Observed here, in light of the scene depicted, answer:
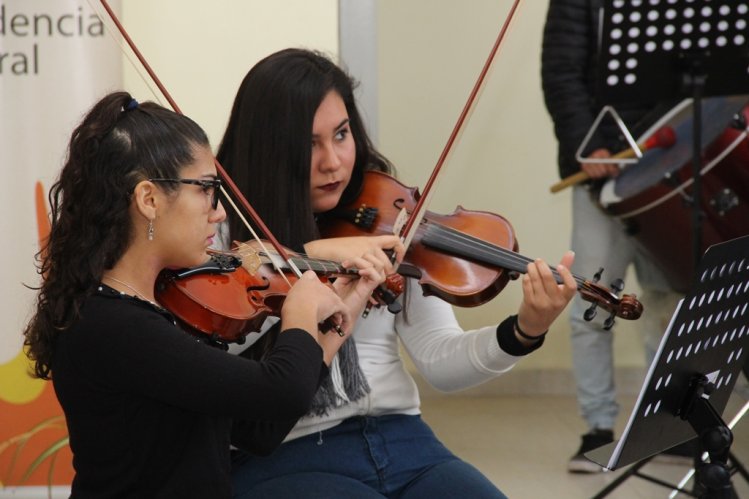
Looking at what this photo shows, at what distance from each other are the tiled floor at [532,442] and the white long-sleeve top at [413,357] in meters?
1.13

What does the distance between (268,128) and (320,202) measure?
15 cm

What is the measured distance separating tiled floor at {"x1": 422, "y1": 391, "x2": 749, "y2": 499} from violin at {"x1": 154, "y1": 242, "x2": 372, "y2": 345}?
148cm

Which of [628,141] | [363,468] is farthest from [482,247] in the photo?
[628,141]

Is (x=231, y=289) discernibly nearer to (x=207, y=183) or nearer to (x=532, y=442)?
(x=207, y=183)

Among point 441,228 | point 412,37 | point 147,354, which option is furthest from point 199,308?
point 412,37

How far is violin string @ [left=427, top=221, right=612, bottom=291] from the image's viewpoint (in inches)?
65.2

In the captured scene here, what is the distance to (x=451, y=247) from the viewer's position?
171 centimetres

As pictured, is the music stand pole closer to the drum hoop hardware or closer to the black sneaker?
the drum hoop hardware

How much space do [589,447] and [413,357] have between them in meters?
1.34

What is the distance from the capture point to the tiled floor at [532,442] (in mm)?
2746

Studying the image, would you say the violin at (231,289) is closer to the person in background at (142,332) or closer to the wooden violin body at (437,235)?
the person in background at (142,332)

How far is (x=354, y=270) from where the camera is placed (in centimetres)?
150

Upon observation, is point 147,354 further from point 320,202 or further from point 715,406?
point 715,406

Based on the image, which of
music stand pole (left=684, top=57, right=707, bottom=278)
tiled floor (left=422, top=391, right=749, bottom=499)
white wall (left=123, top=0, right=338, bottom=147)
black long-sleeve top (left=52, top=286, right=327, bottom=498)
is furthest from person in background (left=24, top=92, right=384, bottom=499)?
tiled floor (left=422, top=391, right=749, bottom=499)
